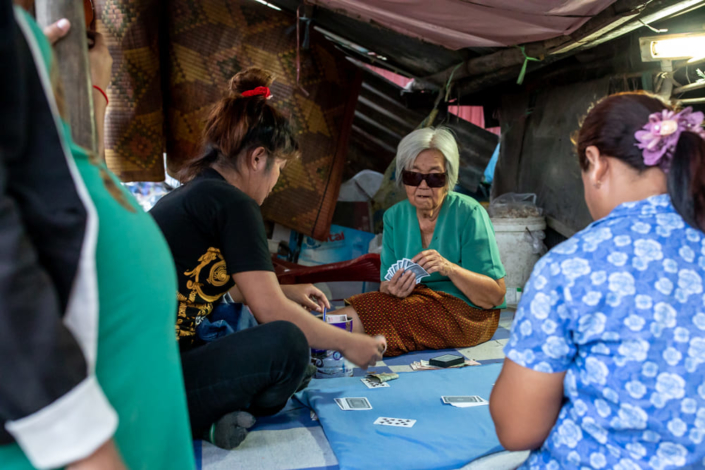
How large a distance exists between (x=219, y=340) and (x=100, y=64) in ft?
3.96

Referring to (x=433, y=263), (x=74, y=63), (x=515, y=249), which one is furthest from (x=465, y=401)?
(x=515, y=249)

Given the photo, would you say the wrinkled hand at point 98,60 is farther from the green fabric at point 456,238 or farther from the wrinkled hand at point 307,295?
the green fabric at point 456,238

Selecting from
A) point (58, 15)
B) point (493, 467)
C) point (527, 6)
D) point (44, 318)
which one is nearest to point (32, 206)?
point (44, 318)

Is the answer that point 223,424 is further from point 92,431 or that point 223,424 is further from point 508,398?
point 92,431

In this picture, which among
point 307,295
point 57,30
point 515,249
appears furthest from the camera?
point 515,249

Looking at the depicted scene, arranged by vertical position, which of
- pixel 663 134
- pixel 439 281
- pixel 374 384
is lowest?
pixel 374 384

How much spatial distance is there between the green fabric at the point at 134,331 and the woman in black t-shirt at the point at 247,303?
107 cm

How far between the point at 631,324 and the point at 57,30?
1266 millimetres

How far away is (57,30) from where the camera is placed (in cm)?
93

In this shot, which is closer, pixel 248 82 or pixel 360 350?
pixel 360 350

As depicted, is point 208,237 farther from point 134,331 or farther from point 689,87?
point 689,87

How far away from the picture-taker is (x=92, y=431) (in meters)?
0.66

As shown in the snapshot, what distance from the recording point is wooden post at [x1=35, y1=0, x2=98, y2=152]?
3.18 feet

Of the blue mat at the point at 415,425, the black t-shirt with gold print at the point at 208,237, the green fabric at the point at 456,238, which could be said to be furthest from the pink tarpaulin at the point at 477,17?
→ the blue mat at the point at 415,425
